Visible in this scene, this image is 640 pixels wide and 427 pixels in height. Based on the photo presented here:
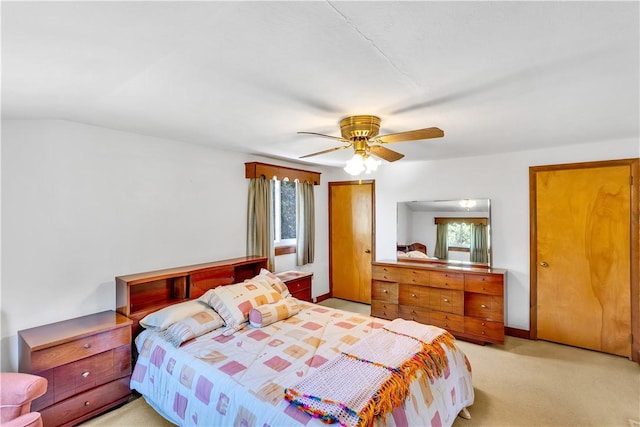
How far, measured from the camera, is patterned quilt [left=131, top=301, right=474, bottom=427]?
67.4 inches

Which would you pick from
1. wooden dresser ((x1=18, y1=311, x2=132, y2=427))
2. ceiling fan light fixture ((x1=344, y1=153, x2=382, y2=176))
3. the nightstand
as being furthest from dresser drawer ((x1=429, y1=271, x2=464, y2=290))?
wooden dresser ((x1=18, y1=311, x2=132, y2=427))

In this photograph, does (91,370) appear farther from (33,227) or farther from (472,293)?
(472,293)

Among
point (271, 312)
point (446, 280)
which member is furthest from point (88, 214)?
point (446, 280)

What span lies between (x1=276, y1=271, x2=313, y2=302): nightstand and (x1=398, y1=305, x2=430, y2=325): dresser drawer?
1.26 metres

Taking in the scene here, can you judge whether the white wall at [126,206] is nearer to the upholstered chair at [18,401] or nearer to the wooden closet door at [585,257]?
the wooden closet door at [585,257]

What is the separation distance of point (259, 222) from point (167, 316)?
1734 millimetres

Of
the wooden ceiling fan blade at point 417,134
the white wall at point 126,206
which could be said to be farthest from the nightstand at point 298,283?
the wooden ceiling fan blade at point 417,134

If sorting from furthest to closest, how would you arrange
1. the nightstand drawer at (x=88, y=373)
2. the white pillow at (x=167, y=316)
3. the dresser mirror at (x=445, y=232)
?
the dresser mirror at (x=445, y=232) → the white pillow at (x=167, y=316) → the nightstand drawer at (x=88, y=373)

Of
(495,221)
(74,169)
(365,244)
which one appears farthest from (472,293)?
(74,169)

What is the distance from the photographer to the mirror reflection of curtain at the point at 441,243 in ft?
14.1

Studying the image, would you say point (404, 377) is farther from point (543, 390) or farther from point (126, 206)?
point (126, 206)

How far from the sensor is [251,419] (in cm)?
167

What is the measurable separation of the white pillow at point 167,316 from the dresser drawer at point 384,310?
8.15 ft

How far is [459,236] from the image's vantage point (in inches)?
165
